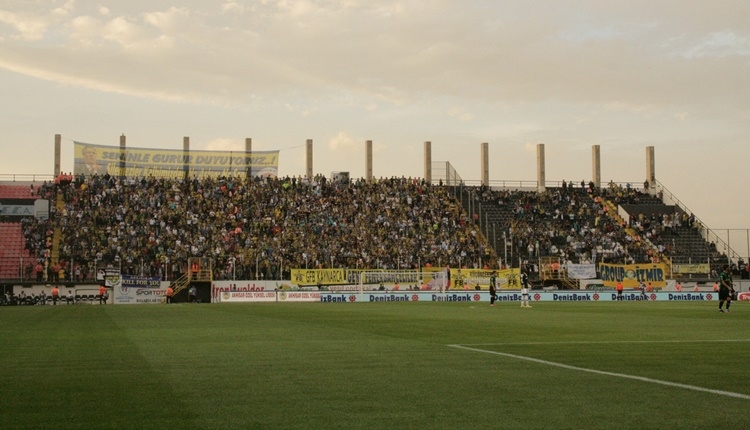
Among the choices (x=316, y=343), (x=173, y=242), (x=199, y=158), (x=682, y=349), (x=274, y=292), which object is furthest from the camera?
(x=199, y=158)

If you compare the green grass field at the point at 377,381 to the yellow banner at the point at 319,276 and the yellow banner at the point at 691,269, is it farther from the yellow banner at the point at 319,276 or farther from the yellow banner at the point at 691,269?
the yellow banner at the point at 691,269

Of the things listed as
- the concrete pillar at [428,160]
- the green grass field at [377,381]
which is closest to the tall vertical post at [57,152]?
the concrete pillar at [428,160]

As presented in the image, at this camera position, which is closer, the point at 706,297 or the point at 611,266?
the point at 706,297

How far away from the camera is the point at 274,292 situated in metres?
55.3

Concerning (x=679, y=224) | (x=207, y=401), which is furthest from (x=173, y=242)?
(x=207, y=401)

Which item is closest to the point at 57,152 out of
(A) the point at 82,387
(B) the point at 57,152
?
(B) the point at 57,152

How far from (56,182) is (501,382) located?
61.9 meters

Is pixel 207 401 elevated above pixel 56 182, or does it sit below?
below

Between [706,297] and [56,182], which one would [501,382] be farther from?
[56,182]

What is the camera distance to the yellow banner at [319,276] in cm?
5841

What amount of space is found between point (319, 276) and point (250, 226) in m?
7.90

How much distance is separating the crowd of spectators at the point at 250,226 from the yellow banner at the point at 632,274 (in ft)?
28.1

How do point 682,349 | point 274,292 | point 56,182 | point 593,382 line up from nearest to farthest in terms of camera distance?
point 593,382 < point 682,349 < point 274,292 < point 56,182

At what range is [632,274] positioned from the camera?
208 feet
